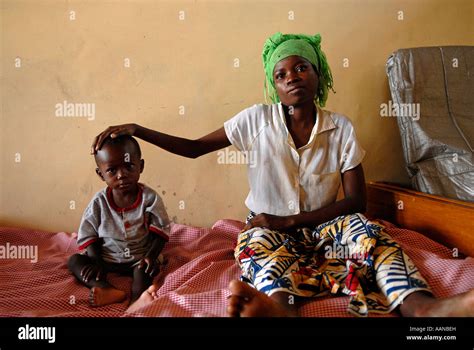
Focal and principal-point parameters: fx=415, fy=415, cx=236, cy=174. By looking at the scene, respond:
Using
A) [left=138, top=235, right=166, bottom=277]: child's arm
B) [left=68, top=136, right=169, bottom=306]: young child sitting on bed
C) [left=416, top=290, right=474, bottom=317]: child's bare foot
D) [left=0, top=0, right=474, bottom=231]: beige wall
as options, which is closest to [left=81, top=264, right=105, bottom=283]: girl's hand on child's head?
[left=68, top=136, right=169, bottom=306]: young child sitting on bed

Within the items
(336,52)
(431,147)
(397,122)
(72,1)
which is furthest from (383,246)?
(72,1)

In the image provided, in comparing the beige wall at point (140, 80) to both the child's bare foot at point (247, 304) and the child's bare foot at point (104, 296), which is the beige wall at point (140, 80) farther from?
the child's bare foot at point (247, 304)

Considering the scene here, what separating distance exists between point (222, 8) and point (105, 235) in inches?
41.6

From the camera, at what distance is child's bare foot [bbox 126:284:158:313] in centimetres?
104

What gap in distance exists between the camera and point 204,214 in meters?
1.80

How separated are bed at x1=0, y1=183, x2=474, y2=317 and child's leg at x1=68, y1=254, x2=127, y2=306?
0.06 ft

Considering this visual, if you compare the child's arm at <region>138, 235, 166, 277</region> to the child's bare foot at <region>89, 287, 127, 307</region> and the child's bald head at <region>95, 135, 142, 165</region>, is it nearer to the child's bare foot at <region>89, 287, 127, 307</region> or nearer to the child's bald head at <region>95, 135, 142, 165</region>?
the child's bare foot at <region>89, 287, 127, 307</region>

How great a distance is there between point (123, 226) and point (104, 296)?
267mm

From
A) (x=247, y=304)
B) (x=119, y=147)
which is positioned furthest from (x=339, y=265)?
(x=119, y=147)

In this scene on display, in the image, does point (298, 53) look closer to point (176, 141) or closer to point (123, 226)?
point (176, 141)

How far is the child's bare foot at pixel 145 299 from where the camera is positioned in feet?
3.41

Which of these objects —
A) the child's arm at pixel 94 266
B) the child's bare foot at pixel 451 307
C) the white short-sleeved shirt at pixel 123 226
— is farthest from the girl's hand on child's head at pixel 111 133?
the child's bare foot at pixel 451 307

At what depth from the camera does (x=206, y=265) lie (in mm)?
1265

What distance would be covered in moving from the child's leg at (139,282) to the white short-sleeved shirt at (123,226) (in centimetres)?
10
